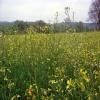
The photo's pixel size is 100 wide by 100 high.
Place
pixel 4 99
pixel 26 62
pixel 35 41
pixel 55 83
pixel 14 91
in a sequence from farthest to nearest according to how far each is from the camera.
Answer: pixel 35 41
pixel 26 62
pixel 14 91
pixel 4 99
pixel 55 83

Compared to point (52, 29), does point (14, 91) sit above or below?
below

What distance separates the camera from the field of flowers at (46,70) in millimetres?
3117

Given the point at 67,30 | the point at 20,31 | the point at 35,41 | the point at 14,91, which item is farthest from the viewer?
the point at 20,31

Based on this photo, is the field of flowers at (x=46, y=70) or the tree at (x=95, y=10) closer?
the field of flowers at (x=46, y=70)

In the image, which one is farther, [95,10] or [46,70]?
[95,10]

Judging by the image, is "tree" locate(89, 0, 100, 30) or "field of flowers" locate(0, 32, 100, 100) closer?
"field of flowers" locate(0, 32, 100, 100)

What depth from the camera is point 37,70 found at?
14.5ft

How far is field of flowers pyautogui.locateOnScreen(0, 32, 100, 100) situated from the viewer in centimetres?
312

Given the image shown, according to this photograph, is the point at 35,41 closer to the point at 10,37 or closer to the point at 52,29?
the point at 52,29

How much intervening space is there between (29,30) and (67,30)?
90 cm

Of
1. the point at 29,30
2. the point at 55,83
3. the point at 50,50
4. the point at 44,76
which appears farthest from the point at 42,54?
the point at 55,83

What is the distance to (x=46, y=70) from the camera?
4582 millimetres

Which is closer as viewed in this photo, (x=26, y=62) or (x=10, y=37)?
(x=26, y=62)

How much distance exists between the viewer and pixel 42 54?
5.45 meters
